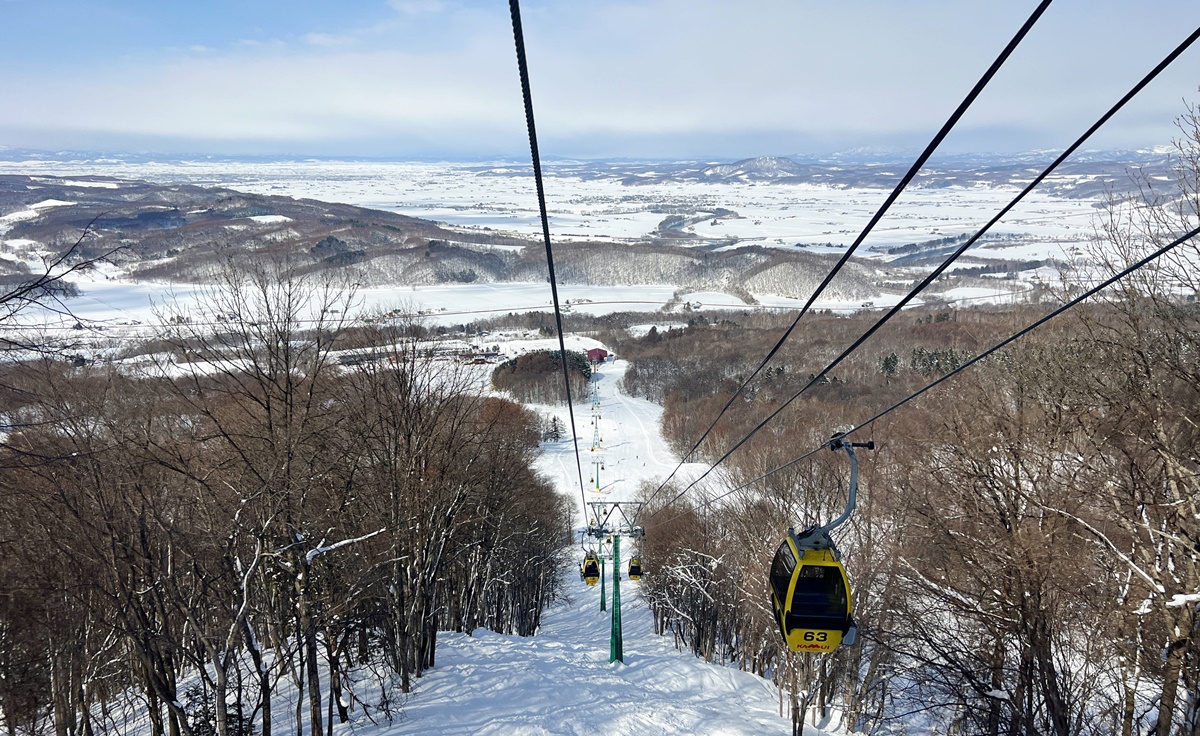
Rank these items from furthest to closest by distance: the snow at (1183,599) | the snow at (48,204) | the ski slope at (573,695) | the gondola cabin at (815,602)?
the snow at (48,204) → the ski slope at (573,695) → the snow at (1183,599) → the gondola cabin at (815,602)

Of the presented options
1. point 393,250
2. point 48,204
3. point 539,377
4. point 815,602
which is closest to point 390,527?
point 815,602

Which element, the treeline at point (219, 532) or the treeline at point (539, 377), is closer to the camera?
the treeline at point (219, 532)

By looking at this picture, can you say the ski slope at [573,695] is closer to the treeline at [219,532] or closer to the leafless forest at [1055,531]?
the treeline at [219,532]

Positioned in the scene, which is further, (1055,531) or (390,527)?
(390,527)

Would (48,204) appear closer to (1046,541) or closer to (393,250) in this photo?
(393,250)

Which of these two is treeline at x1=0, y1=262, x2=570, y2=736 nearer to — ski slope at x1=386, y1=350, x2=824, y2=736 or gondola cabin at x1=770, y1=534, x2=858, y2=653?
ski slope at x1=386, y1=350, x2=824, y2=736

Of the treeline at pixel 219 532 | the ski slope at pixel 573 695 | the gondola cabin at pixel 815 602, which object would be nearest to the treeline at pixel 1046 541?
the ski slope at pixel 573 695

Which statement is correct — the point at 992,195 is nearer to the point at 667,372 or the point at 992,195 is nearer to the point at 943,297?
the point at 943,297

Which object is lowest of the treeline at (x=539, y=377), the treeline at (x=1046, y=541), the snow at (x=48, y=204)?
the treeline at (x=539, y=377)

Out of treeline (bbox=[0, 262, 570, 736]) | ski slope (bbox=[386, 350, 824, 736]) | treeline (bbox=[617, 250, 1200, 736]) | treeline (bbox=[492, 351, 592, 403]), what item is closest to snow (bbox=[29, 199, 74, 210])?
treeline (bbox=[492, 351, 592, 403])
